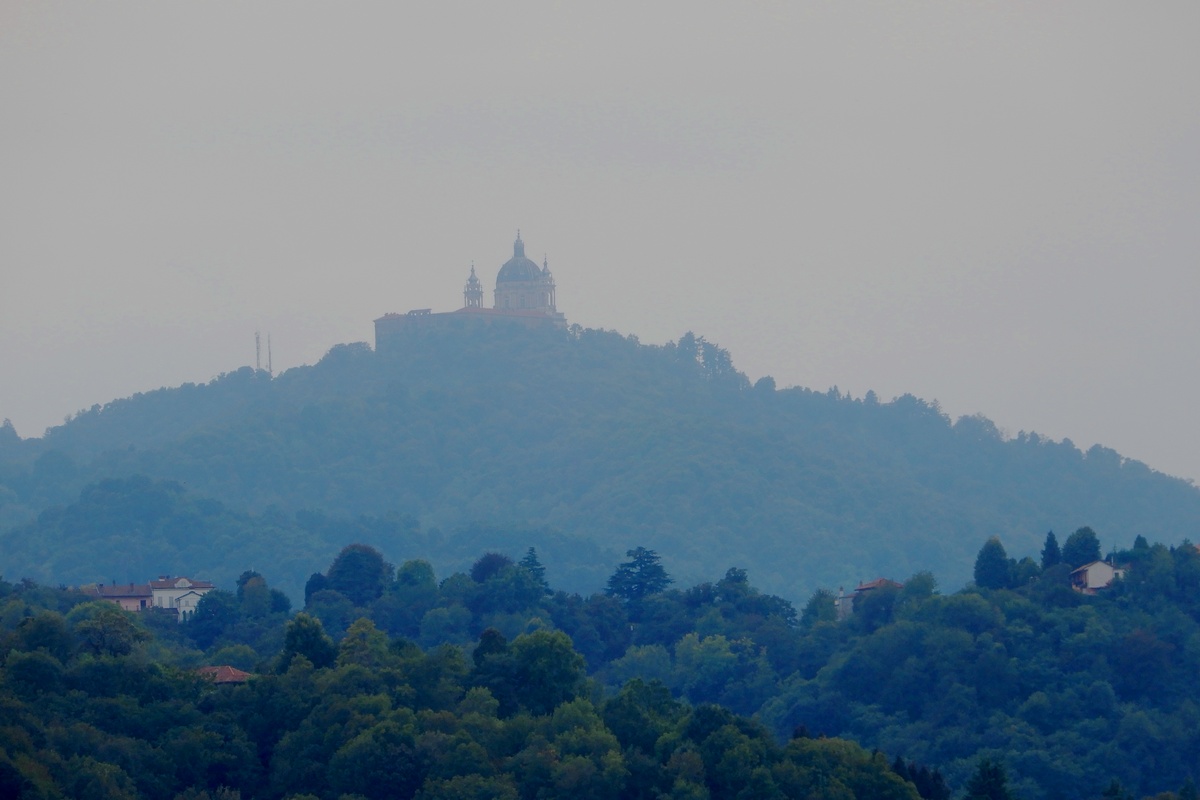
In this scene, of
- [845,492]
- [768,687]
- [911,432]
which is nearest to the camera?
[768,687]

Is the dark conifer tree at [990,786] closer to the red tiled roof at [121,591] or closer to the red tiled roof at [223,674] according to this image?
the red tiled roof at [223,674]

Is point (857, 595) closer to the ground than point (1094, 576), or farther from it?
closer to the ground

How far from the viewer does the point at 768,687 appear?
7538cm

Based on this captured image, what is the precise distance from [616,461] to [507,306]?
23.5 meters

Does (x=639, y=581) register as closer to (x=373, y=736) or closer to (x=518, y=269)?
(x=373, y=736)

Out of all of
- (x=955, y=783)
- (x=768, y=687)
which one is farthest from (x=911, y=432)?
(x=955, y=783)

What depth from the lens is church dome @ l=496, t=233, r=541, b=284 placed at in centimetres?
17750

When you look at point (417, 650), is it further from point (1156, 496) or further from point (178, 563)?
point (1156, 496)

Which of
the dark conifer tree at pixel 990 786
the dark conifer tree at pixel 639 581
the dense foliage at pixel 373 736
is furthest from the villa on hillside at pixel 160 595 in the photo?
the dark conifer tree at pixel 990 786

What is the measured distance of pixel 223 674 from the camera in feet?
200

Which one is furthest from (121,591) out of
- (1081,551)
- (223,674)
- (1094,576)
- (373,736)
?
(373,736)

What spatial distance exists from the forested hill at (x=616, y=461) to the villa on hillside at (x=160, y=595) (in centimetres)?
4054

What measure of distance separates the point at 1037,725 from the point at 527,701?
55.9 feet

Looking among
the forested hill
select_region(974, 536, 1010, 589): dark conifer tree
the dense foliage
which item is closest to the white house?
select_region(974, 536, 1010, 589): dark conifer tree
